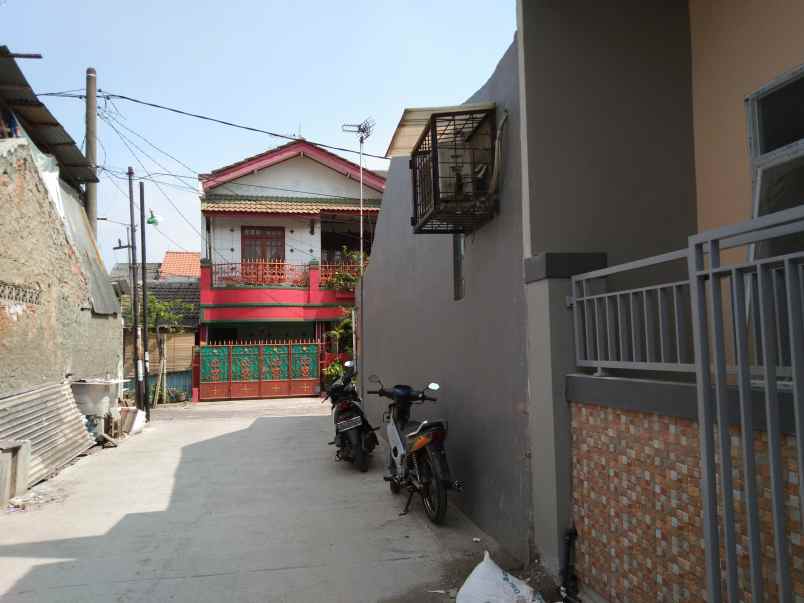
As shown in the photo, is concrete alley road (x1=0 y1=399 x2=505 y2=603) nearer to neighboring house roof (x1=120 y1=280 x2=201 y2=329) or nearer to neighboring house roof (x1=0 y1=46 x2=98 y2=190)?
neighboring house roof (x1=0 y1=46 x2=98 y2=190)

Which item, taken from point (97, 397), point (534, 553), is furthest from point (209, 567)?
point (97, 397)

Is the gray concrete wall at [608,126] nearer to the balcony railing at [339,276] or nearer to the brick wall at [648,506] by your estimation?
the brick wall at [648,506]

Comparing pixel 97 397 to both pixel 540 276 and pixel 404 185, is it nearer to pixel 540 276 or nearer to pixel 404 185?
pixel 404 185

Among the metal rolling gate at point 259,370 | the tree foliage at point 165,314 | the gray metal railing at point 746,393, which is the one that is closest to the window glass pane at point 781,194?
the gray metal railing at point 746,393

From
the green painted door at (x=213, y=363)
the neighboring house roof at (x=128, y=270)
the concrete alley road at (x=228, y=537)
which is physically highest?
the neighboring house roof at (x=128, y=270)

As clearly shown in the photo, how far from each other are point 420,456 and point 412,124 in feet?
8.57

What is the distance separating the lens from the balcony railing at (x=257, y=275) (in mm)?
17484

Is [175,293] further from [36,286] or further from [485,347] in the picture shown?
[485,347]

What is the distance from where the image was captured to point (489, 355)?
433 centimetres

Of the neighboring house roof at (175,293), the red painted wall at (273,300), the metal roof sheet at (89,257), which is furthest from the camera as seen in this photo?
the neighboring house roof at (175,293)

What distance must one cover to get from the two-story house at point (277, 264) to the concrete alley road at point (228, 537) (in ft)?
27.4

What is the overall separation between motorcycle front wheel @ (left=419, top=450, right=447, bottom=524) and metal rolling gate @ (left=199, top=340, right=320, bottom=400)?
11.9m

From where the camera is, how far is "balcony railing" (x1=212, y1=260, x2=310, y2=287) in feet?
57.4

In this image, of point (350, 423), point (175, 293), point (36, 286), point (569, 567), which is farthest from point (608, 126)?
point (175, 293)
